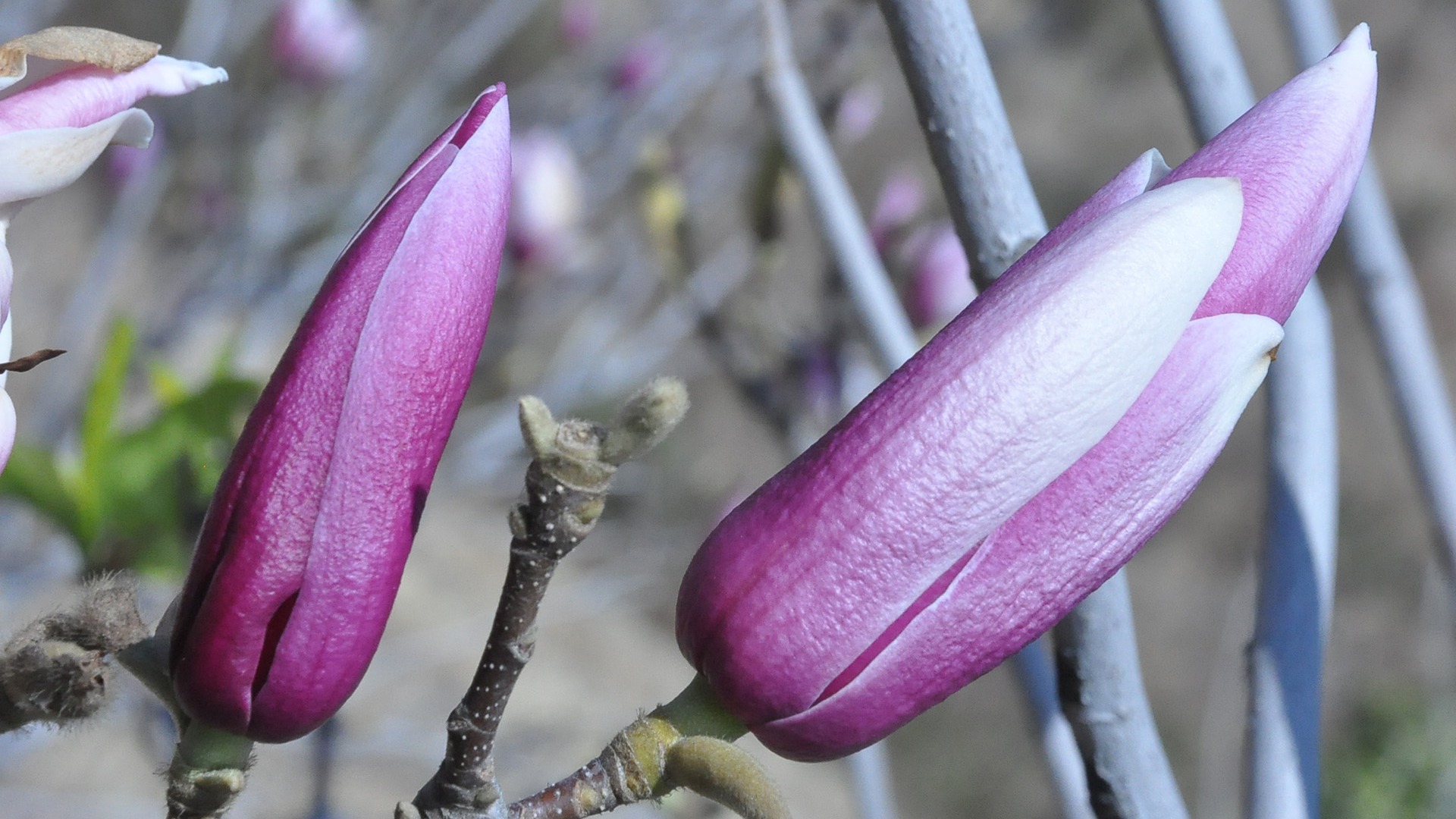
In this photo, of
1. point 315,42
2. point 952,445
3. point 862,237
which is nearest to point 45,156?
point 952,445

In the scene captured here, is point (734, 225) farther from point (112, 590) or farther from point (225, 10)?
point (112, 590)

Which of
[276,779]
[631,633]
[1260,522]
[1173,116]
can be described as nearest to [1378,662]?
[1173,116]

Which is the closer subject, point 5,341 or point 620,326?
point 5,341

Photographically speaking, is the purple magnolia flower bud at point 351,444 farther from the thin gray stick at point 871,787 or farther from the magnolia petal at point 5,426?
the thin gray stick at point 871,787

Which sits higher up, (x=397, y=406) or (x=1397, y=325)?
(x=1397, y=325)

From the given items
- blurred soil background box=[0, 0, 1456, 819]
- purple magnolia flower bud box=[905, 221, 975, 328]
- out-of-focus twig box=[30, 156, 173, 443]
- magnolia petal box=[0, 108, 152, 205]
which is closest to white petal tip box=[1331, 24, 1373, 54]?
magnolia petal box=[0, 108, 152, 205]

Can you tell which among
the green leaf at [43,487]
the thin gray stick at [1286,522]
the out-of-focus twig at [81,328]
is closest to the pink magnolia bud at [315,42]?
the out-of-focus twig at [81,328]

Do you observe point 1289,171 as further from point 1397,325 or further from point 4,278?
point 4,278
